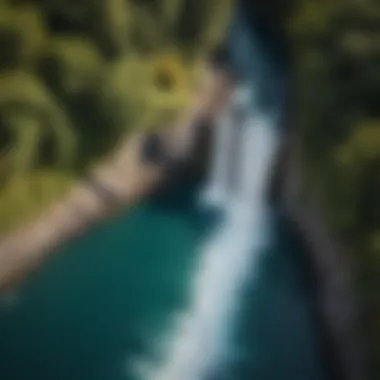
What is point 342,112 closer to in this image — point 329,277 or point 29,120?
point 329,277

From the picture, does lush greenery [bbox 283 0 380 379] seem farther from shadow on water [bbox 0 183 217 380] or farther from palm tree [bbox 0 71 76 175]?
palm tree [bbox 0 71 76 175]

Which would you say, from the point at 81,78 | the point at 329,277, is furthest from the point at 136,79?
the point at 329,277

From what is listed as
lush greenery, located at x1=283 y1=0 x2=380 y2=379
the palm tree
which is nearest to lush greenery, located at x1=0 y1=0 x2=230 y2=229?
the palm tree

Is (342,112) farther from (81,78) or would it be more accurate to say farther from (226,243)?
(81,78)

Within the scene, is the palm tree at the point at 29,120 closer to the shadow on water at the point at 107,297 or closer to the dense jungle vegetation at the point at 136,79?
the dense jungle vegetation at the point at 136,79

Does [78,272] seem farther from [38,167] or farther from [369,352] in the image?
[369,352]

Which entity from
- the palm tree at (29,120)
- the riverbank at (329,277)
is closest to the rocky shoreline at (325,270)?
the riverbank at (329,277)

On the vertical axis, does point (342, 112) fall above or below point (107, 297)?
above

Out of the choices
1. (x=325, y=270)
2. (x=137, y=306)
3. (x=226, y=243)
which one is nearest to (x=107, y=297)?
(x=137, y=306)
